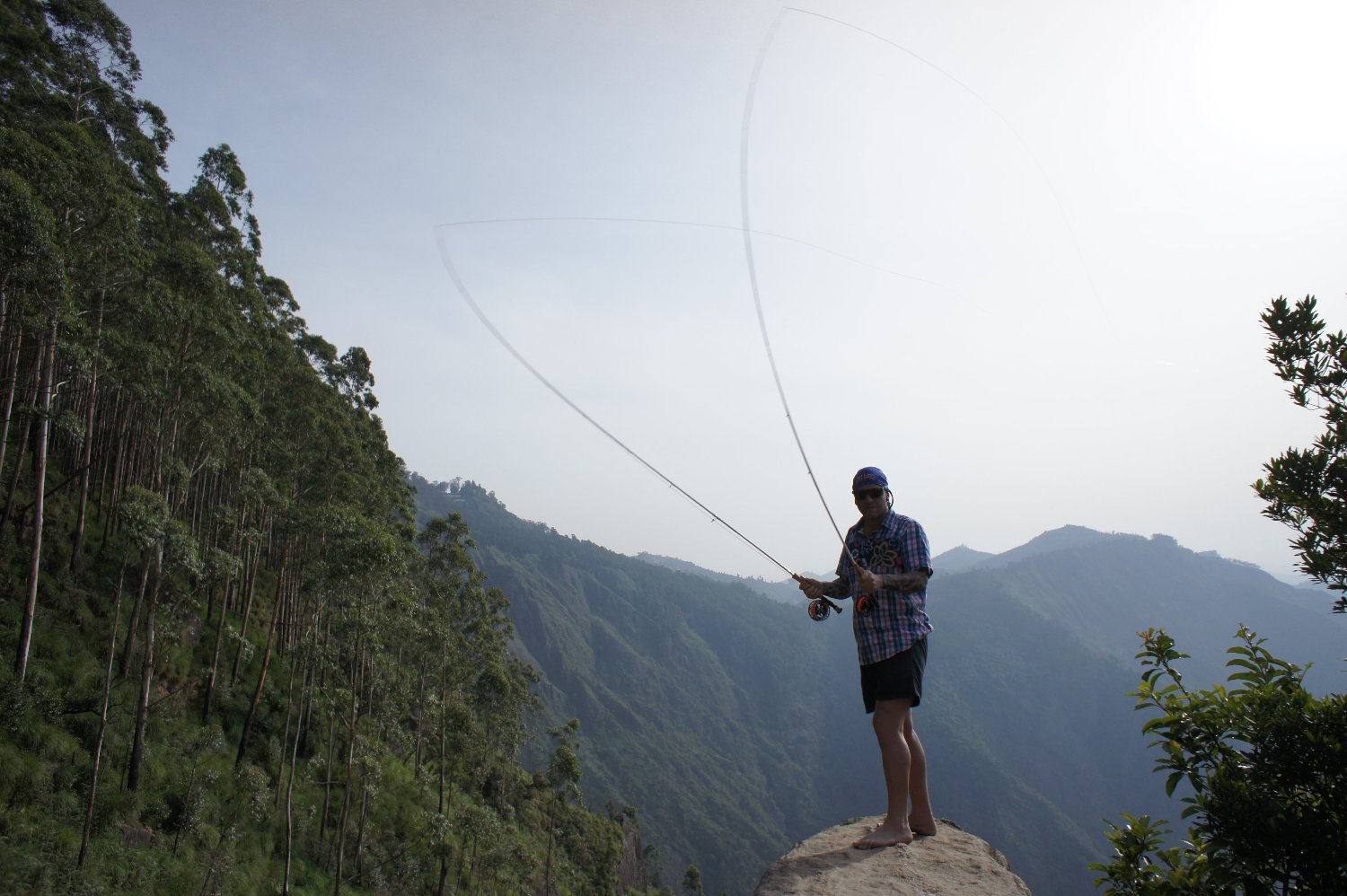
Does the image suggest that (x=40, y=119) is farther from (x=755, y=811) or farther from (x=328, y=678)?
(x=755, y=811)

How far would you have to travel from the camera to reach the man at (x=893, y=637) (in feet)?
14.8

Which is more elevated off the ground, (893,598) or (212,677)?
(893,598)

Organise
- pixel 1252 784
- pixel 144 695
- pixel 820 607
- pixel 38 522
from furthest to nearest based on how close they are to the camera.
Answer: pixel 144 695 → pixel 38 522 → pixel 820 607 → pixel 1252 784

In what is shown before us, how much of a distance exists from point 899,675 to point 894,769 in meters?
0.63

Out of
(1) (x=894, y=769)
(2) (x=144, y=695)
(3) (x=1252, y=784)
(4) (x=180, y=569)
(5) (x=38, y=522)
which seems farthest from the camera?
(4) (x=180, y=569)

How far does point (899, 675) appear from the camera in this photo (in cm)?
450

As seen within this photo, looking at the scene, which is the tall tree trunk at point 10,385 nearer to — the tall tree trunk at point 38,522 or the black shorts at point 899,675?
the tall tree trunk at point 38,522

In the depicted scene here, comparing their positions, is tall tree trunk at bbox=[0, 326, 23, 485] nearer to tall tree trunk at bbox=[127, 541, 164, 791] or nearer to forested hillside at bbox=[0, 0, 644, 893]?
forested hillside at bbox=[0, 0, 644, 893]

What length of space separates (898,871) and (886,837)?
43cm

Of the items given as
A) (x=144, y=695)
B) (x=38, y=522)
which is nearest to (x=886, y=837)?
(x=144, y=695)

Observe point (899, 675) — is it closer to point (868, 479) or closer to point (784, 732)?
point (868, 479)

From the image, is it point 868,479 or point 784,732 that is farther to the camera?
point 784,732

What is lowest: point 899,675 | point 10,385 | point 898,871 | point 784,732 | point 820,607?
point 784,732

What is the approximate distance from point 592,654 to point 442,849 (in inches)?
5959
